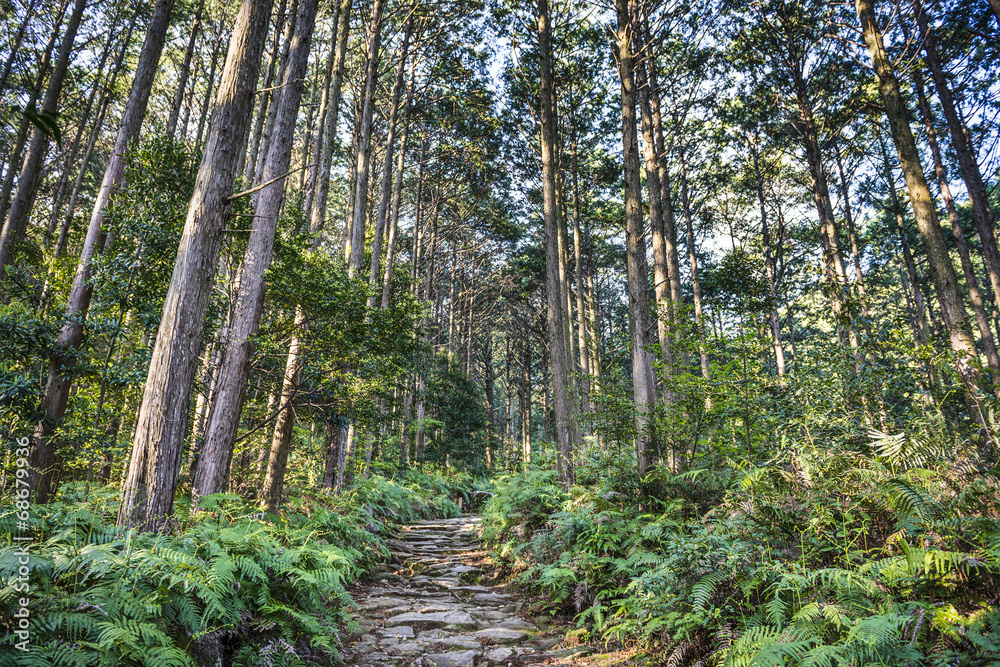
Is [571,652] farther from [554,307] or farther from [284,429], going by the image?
[554,307]

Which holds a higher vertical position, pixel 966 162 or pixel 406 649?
pixel 966 162

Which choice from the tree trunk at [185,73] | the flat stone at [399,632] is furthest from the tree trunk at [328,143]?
the flat stone at [399,632]

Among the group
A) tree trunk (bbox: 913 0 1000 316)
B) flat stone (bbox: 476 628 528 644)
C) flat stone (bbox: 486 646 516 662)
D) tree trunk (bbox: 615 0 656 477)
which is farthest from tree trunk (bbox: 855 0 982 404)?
flat stone (bbox: 486 646 516 662)

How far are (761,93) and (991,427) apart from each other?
15.4 m

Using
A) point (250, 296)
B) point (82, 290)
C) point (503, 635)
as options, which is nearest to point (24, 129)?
point (82, 290)

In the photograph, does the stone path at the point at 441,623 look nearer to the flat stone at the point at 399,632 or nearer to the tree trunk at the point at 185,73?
the flat stone at the point at 399,632

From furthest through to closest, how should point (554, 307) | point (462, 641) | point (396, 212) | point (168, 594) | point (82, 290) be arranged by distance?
point (396, 212) → point (554, 307) → point (82, 290) → point (462, 641) → point (168, 594)

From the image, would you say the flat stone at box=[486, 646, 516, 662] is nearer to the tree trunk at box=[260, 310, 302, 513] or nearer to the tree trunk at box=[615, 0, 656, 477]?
the tree trunk at box=[615, 0, 656, 477]

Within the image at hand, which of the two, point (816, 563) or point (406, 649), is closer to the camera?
point (816, 563)

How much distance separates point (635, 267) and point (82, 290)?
904 cm

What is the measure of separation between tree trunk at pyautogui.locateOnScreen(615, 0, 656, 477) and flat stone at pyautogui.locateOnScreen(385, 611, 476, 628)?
282 cm

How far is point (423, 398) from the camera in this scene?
57.3 ft

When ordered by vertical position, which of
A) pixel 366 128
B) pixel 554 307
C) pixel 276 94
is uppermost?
pixel 366 128

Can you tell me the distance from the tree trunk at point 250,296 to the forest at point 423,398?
0.04 metres
